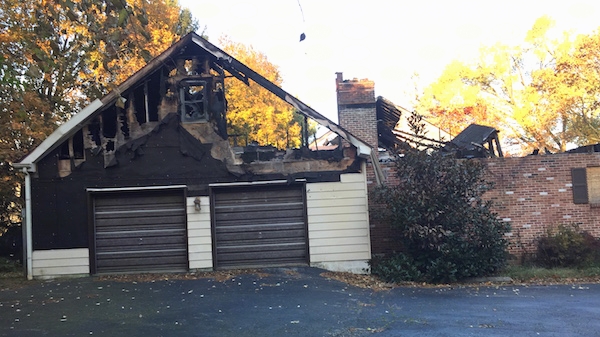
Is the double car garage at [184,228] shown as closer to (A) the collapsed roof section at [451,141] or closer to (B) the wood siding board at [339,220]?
(B) the wood siding board at [339,220]

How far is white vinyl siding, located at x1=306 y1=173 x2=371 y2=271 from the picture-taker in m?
12.7

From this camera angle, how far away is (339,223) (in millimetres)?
12773

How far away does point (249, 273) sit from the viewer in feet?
39.7

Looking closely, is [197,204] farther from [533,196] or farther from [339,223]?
[533,196]

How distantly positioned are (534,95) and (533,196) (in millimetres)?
20771

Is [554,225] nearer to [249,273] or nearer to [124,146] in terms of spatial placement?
[249,273]

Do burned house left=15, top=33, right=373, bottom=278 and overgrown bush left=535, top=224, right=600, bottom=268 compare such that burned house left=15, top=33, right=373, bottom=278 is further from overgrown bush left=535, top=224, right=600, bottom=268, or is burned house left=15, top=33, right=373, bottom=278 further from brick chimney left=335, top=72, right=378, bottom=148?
overgrown bush left=535, top=224, right=600, bottom=268

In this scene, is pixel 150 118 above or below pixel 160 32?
below

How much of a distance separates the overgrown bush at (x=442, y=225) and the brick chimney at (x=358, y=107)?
3.31 meters

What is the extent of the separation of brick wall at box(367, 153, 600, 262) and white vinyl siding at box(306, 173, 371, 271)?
3.11 ft

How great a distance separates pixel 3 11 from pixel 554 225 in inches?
696

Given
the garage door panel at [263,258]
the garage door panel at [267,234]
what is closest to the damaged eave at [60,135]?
the garage door panel at [267,234]

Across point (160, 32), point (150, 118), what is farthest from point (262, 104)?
point (150, 118)

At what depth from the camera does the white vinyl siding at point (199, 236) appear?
12586mm
